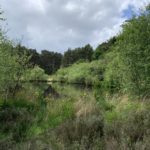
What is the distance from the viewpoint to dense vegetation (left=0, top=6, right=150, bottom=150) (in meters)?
7.13

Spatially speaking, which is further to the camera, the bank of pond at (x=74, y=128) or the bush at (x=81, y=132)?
the bush at (x=81, y=132)

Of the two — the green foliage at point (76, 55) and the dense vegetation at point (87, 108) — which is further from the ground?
the green foliage at point (76, 55)

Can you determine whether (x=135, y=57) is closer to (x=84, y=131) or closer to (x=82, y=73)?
(x=84, y=131)

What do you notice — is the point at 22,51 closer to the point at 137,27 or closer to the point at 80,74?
→ the point at 137,27

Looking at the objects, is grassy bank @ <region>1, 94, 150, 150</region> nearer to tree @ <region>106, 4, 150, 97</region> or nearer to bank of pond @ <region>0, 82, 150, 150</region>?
bank of pond @ <region>0, 82, 150, 150</region>

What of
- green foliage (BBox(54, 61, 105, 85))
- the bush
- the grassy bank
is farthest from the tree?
green foliage (BBox(54, 61, 105, 85))

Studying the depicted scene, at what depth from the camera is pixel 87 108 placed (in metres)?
11.0

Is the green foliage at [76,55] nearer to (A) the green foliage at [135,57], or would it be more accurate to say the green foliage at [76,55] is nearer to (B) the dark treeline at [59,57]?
(B) the dark treeline at [59,57]

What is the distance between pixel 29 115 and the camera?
1170cm

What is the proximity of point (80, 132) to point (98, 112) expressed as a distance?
3142mm

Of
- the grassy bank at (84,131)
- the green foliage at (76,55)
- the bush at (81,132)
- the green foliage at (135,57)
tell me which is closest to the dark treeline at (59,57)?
the green foliage at (76,55)

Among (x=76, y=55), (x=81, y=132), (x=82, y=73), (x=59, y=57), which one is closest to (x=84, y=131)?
(x=81, y=132)

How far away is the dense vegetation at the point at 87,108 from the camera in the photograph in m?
7.13

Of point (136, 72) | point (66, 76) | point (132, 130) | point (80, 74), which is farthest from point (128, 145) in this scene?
point (66, 76)
